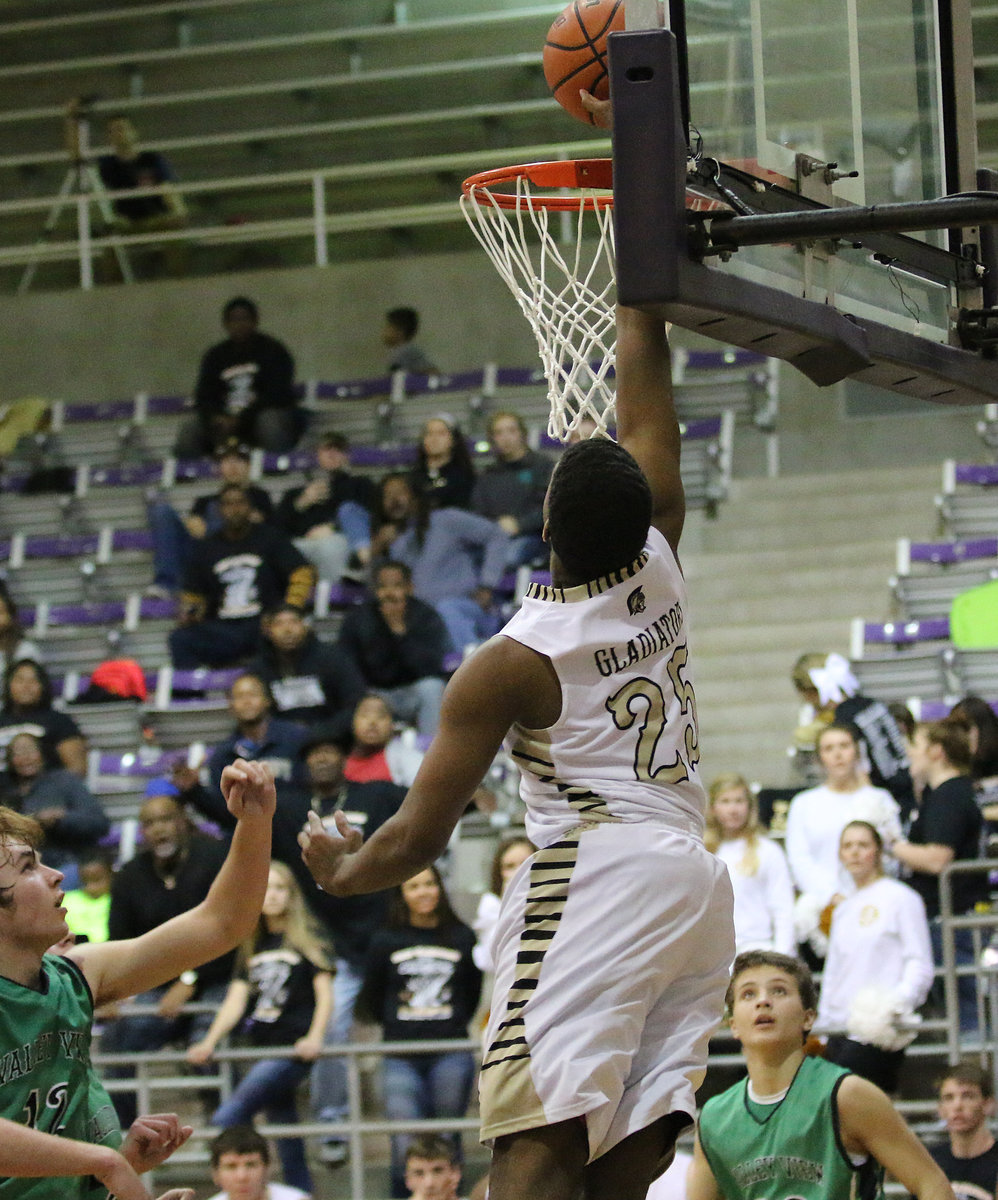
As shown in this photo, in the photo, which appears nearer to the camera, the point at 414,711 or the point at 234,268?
the point at 414,711

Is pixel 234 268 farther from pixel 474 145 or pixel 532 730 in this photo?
pixel 532 730

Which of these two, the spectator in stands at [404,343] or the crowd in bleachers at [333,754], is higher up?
the spectator in stands at [404,343]

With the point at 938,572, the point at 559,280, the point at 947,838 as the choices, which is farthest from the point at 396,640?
the point at 559,280

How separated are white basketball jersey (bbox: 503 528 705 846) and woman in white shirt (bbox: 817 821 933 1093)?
377 centimetres

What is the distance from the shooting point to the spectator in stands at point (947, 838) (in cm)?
712

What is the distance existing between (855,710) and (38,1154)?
549cm

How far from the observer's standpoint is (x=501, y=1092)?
3.12 m

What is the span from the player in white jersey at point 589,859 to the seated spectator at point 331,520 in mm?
7733

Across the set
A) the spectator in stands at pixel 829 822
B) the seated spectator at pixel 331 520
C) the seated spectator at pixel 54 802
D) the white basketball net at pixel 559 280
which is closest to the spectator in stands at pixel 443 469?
the seated spectator at pixel 331 520

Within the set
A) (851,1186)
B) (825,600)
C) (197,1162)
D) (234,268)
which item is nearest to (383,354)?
(234,268)

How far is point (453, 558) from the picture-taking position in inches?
405

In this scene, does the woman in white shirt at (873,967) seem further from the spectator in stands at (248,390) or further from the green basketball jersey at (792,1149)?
the spectator in stands at (248,390)

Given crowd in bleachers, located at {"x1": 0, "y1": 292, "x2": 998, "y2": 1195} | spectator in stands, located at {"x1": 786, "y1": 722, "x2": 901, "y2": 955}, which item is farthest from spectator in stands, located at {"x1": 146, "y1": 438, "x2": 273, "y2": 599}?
spectator in stands, located at {"x1": 786, "y1": 722, "x2": 901, "y2": 955}

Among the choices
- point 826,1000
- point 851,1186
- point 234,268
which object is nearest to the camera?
point 851,1186
